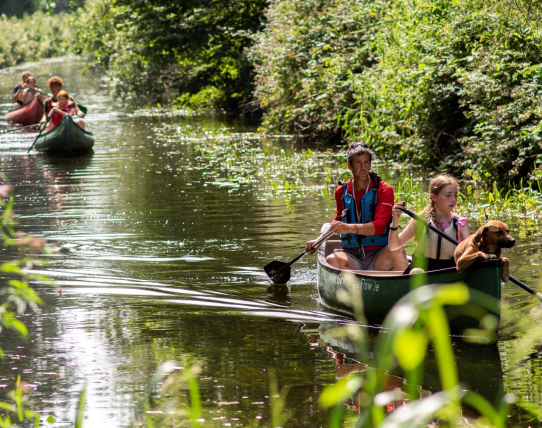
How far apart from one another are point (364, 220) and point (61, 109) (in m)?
12.2

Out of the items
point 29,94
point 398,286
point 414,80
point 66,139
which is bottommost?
point 398,286

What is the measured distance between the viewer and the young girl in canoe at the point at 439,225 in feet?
19.3

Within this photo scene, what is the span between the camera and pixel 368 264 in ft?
23.4

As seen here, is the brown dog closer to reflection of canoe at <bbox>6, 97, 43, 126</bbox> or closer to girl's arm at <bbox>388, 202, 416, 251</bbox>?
girl's arm at <bbox>388, 202, 416, 251</bbox>

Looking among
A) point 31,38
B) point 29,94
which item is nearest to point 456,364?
point 29,94

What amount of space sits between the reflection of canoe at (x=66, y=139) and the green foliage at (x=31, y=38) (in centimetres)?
3431

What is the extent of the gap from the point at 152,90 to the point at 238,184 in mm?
16454

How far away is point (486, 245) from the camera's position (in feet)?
18.0

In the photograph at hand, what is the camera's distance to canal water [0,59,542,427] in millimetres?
5137

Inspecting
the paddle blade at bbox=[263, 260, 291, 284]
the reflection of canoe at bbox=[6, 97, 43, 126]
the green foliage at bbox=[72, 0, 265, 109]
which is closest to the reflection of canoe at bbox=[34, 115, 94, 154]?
the reflection of canoe at bbox=[6, 97, 43, 126]

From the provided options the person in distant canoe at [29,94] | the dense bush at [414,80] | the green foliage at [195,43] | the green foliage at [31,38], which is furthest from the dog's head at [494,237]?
the green foliage at [31,38]

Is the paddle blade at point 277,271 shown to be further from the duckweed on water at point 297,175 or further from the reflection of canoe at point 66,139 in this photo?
the reflection of canoe at point 66,139

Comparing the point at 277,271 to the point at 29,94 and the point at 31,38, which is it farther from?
the point at 31,38

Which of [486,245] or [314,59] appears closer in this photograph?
[486,245]
